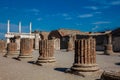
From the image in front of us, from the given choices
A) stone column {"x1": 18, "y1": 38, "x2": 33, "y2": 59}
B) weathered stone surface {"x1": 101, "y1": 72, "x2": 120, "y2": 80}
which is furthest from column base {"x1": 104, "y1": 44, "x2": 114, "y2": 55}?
weathered stone surface {"x1": 101, "y1": 72, "x2": 120, "y2": 80}

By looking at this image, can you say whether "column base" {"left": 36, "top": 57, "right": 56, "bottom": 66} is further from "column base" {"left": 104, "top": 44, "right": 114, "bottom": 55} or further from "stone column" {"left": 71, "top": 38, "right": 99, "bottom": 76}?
"column base" {"left": 104, "top": 44, "right": 114, "bottom": 55}

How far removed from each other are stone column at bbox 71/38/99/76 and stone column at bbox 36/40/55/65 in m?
3.56

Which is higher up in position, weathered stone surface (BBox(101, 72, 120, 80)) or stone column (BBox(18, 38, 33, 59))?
stone column (BBox(18, 38, 33, 59))

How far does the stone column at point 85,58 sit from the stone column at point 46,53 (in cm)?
356

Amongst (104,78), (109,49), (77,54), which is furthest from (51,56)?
(109,49)

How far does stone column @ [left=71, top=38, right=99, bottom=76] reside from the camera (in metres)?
10.5

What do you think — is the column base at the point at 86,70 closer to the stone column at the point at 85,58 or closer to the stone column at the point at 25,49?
the stone column at the point at 85,58

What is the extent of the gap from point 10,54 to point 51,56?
9720 millimetres

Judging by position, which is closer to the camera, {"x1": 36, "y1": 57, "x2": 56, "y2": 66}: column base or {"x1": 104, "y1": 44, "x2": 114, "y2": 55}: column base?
{"x1": 36, "y1": 57, "x2": 56, "y2": 66}: column base

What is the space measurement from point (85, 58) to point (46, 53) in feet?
14.2

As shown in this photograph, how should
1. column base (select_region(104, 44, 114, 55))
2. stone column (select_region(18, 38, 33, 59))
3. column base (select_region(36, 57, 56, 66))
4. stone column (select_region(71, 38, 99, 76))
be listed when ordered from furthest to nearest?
column base (select_region(104, 44, 114, 55)) < stone column (select_region(18, 38, 33, 59)) < column base (select_region(36, 57, 56, 66)) < stone column (select_region(71, 38, 99, 76))

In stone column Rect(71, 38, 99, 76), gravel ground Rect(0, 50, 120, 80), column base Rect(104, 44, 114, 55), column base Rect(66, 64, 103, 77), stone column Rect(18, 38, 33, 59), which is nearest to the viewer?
gravel ground Rect(0, 50, 120, 80)

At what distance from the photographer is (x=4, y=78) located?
903cm

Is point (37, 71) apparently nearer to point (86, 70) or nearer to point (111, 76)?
point (86, 70)
